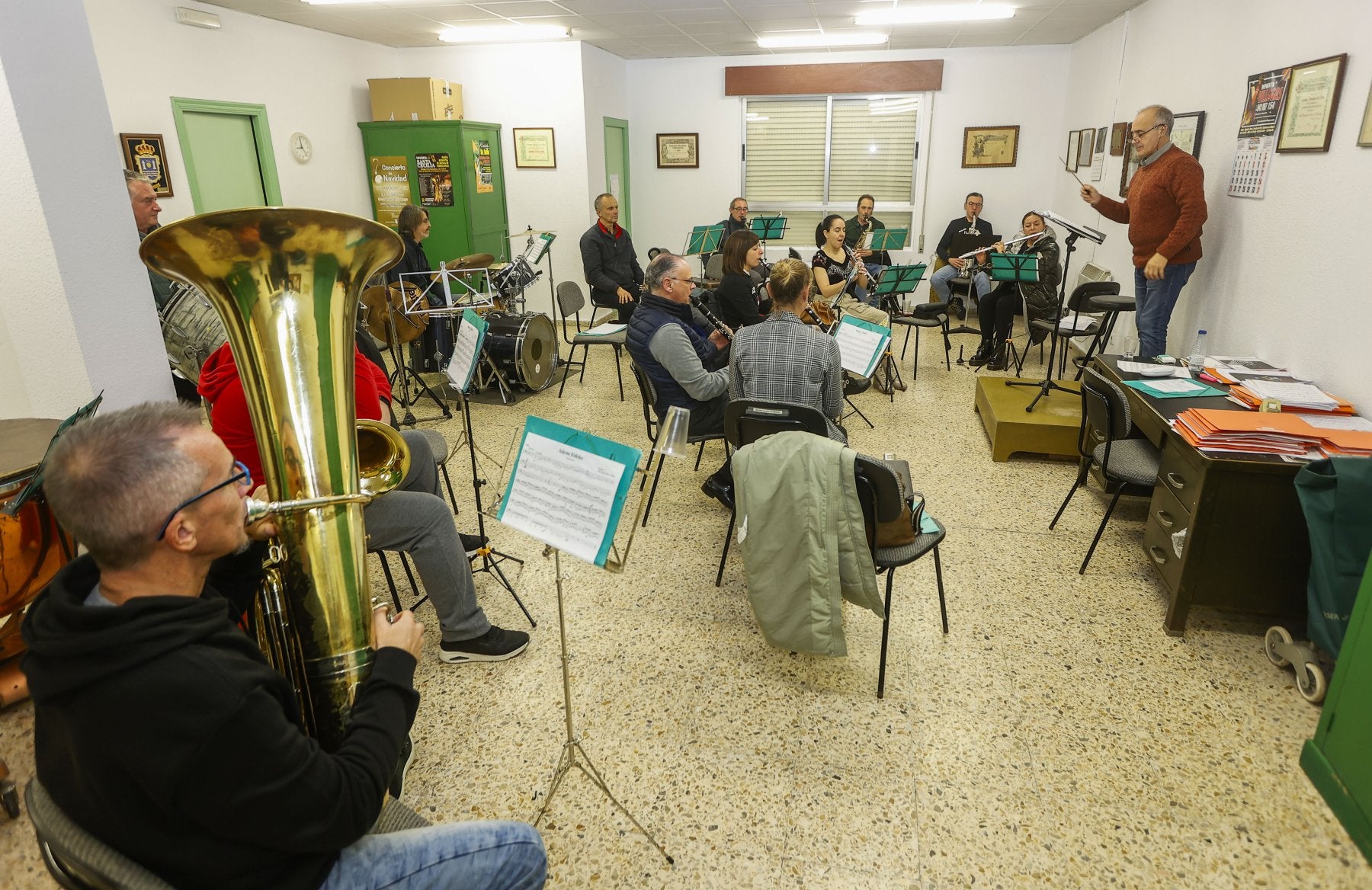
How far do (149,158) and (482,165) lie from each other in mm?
3042

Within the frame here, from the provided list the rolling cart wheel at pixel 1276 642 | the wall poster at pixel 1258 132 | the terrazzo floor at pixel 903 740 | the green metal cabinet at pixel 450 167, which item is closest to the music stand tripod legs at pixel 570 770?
the terrazzo floor at pixel 903 740

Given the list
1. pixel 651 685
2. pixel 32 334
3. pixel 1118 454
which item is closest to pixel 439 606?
pixel 651 685

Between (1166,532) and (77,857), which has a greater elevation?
(77,857)

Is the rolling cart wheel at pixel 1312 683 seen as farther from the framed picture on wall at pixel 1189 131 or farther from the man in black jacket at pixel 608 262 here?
the man in black jacket at pixel 608 262

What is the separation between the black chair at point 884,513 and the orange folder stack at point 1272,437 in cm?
92

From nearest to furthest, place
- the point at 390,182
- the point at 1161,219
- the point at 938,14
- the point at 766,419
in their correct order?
the point at 766,419 → the point at 1161,219 → the point at 938,14 → the point at 390,182

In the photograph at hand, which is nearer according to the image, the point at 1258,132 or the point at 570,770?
the point at 570,770

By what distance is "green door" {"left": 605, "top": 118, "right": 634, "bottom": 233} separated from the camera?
27.3ft

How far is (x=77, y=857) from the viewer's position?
3.12ft

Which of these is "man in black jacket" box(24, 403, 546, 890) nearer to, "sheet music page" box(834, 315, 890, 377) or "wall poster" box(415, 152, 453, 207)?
"sheet music page" box(834, 315, 890, 377)

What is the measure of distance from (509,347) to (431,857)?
432 cm

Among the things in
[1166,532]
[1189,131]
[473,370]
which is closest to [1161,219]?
[1189,131]

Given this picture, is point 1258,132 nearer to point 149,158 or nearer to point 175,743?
point 175,743

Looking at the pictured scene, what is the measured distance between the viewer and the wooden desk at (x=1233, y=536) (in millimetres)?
2381
